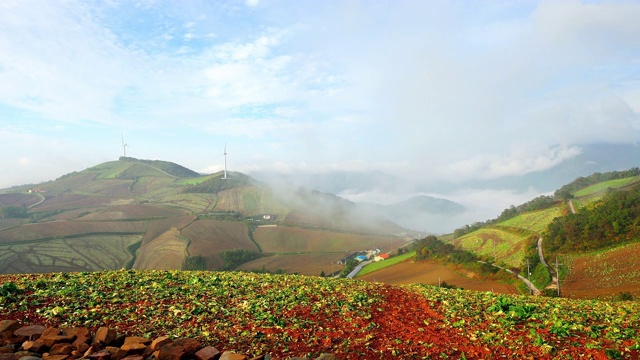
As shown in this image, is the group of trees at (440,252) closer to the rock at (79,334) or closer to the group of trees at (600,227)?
the group of trees at (600,227)

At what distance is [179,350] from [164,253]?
123391 mm

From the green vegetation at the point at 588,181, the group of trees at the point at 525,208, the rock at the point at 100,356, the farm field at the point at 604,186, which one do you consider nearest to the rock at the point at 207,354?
the rock at the point at 100,356

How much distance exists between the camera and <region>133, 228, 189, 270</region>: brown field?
365ft

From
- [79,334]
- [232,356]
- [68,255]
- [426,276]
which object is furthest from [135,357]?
[68,255]

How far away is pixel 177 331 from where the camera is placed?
9883 mm

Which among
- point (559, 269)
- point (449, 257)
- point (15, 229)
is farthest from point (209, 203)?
point (559, 269)

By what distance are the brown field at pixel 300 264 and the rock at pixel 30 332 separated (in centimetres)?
10325

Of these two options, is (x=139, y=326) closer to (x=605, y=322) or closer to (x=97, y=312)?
(x=97, y=312)

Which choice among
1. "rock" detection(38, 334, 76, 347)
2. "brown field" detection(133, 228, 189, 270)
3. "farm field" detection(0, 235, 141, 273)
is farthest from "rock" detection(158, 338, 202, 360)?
"farm field" detection(0, 235, 141, 273)

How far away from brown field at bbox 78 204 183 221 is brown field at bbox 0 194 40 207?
5049 centimetres

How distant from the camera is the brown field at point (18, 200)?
180 metres

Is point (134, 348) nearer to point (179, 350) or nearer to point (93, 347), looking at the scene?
point (93, 347)

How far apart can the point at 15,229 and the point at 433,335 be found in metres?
158

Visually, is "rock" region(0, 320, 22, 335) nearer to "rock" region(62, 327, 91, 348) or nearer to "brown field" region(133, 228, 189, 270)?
"rock" region(62, 327, 91, 348)
